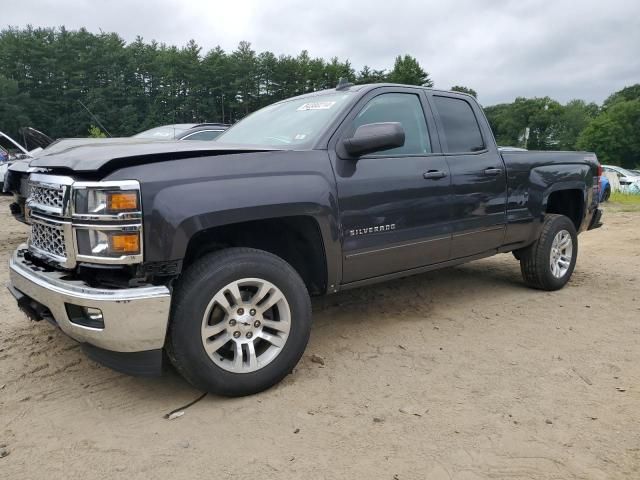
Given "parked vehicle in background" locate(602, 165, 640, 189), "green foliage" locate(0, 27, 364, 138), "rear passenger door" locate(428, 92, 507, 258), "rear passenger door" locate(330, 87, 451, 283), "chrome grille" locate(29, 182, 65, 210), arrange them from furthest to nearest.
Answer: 1. "green foliage" locate(0, 27, 364, 138)
2. "parked vehicle in background" locate(602, 165, 640, 189)
3. "rear passenger door" locate(428, 92, 507, 258)
4. "rear passenger door" locate(330, 87, 451, 283)
5. "chrome grille" locate(29, 182, 65, 210)

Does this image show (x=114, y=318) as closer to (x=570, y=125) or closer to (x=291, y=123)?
(x=291, y=123)

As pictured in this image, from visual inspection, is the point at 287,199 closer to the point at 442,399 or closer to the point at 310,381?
the point at 310,381

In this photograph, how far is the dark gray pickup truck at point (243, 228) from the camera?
242 centimetres

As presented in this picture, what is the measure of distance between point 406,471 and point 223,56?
5699 cm

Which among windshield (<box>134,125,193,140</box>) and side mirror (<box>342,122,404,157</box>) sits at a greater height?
windshield (<box>134,125,193,140</box>)

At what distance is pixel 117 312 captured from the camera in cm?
237

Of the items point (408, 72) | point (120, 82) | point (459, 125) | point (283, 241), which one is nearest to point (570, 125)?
point (408, 72)

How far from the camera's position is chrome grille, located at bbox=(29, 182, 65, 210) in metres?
2.54

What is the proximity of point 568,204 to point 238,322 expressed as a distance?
4226mm

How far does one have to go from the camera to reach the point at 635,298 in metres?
4.82

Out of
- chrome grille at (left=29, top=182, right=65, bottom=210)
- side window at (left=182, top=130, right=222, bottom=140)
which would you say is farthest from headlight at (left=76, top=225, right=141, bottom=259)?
side window at (left=182, top=130, right=222, bottom=140)

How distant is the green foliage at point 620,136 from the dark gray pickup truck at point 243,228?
73.6 metres

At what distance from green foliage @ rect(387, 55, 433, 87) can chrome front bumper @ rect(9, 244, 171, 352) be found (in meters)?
65.1

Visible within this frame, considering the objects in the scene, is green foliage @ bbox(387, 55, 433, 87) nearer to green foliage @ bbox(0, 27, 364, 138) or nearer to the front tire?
green foliage @ bbox(0, 27, 364, 138)
